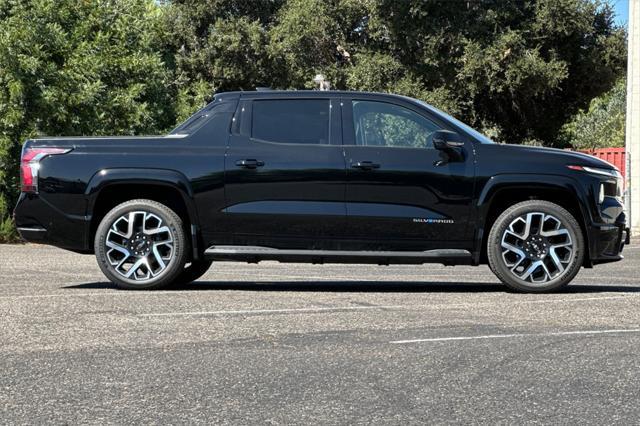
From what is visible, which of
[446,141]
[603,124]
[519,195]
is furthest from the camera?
[603,124]

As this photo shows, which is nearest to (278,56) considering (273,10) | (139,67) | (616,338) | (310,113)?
(273,10)

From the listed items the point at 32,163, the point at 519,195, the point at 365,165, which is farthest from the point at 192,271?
the point at 519,195

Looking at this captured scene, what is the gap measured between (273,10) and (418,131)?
46.7m

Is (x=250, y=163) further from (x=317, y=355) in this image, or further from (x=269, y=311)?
(x=317, y=355)

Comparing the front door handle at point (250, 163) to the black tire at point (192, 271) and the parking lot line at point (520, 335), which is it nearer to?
the black tire at point (192, 271)

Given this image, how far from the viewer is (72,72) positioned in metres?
22.8

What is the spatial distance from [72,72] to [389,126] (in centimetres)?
1385

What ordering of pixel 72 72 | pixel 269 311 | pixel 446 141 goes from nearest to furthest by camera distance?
pixel 269 311
pixel 446 141
pixel 72 72

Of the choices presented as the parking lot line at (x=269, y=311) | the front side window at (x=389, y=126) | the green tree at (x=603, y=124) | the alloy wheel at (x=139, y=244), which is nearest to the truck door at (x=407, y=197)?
the front side window at (x=389, y=126)

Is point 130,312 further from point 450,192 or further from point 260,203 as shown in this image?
point 450,192

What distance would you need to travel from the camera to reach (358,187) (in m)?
10.1

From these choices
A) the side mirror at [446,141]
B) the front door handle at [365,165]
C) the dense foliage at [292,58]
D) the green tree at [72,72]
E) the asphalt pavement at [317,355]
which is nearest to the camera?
the asphalt pavement at [317,355]

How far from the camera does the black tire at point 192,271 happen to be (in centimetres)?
1138

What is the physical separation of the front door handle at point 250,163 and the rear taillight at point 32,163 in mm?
1625
